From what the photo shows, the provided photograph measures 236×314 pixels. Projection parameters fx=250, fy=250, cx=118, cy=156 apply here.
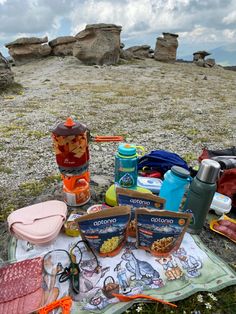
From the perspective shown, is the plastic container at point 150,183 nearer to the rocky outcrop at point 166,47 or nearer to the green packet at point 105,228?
the green packet at point 105,228

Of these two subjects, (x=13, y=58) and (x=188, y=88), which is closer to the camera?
(x=188, y=88)

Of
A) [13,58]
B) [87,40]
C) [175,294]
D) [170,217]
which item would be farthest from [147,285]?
[13,58]

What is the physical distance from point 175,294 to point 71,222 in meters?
1.02

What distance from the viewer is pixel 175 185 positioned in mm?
2207

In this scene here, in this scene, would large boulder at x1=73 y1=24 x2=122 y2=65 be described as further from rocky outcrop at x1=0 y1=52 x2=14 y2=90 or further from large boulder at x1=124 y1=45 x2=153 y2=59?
rocky outcrop at x1=0 y1=52 x2=14 y2=90

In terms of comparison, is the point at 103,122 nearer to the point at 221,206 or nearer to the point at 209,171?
the point at 221,206

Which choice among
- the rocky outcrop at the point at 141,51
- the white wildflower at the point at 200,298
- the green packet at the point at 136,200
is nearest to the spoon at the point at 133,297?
the white wildflower at the point at 200,298

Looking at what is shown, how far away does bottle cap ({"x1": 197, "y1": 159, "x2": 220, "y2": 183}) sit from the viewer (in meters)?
1.97

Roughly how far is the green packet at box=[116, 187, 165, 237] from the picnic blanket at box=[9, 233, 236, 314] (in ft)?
1.02

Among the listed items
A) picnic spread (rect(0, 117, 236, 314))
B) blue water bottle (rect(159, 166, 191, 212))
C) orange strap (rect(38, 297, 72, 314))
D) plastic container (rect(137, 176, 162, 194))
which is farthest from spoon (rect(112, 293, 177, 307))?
plastic container (rect(137, 176, 162, 194))

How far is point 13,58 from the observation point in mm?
19828

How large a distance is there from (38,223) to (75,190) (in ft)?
1.65

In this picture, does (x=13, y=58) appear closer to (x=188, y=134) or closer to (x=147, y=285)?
(x=188, y=134)

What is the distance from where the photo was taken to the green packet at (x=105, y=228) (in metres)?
1.87
